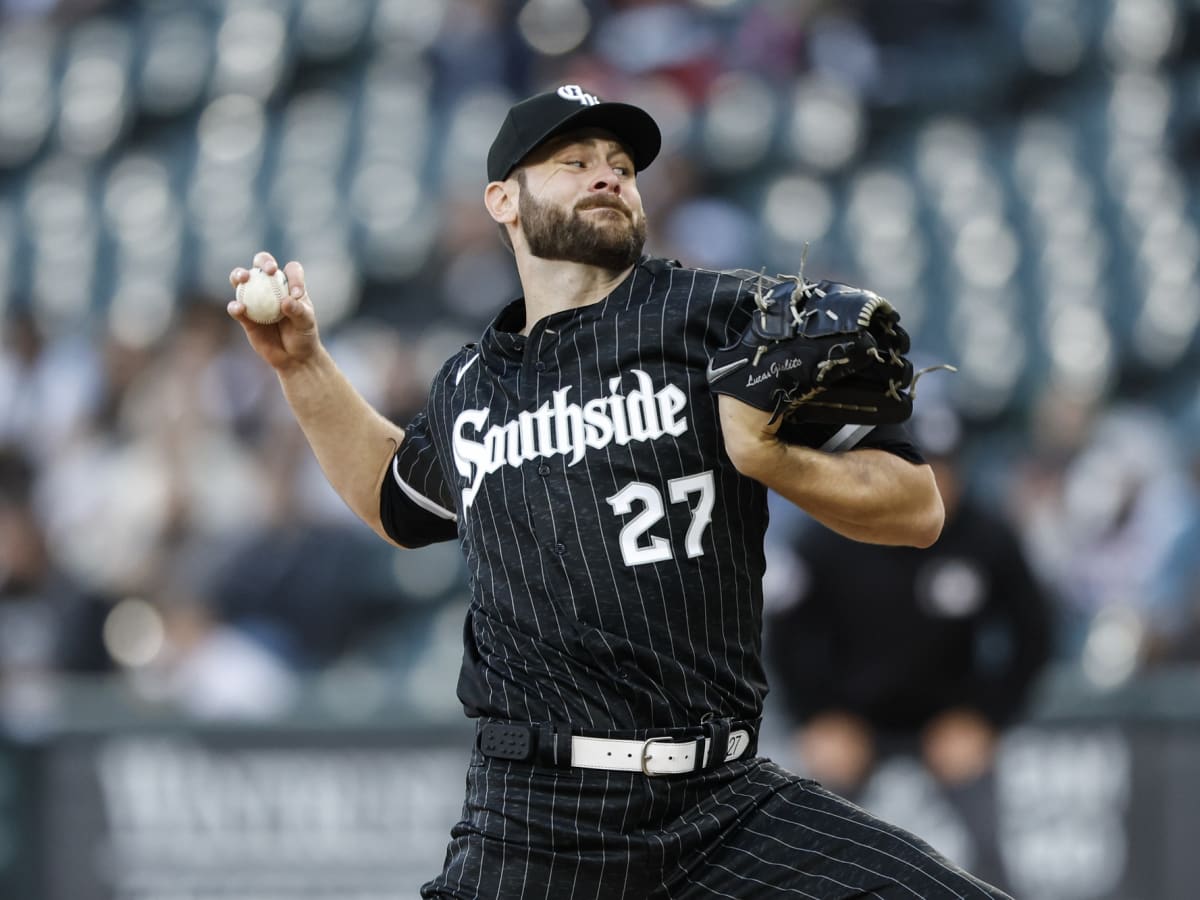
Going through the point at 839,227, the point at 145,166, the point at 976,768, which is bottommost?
the point at 976,768

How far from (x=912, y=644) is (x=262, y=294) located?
10.5ft

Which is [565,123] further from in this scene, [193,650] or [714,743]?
[193,650]

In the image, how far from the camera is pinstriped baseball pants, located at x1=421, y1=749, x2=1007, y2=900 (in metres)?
3.04

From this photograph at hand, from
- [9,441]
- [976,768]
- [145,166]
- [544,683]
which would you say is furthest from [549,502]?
[145,166]

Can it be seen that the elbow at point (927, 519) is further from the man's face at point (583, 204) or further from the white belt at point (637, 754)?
the man's face at point (583, 204)

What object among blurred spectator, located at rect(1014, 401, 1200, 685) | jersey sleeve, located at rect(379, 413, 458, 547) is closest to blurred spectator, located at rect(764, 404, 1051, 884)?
blurred spectator, located at rect(1014, 401, 1200, 685)

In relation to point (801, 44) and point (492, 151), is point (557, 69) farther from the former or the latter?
point (492, 151)

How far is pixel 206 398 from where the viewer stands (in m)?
8.70

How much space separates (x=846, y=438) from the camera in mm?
3121

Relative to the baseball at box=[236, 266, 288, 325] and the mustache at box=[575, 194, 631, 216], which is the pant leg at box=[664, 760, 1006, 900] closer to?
the mustache at box=[575, 194, 631, 216]

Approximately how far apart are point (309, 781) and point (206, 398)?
267 cm

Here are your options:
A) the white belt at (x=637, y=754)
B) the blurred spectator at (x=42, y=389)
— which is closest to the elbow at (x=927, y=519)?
the white belt at (x=637, y=754)

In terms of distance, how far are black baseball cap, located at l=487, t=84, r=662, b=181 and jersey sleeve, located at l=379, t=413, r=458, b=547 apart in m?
0.56

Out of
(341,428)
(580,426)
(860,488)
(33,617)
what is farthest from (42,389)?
(860,488)
